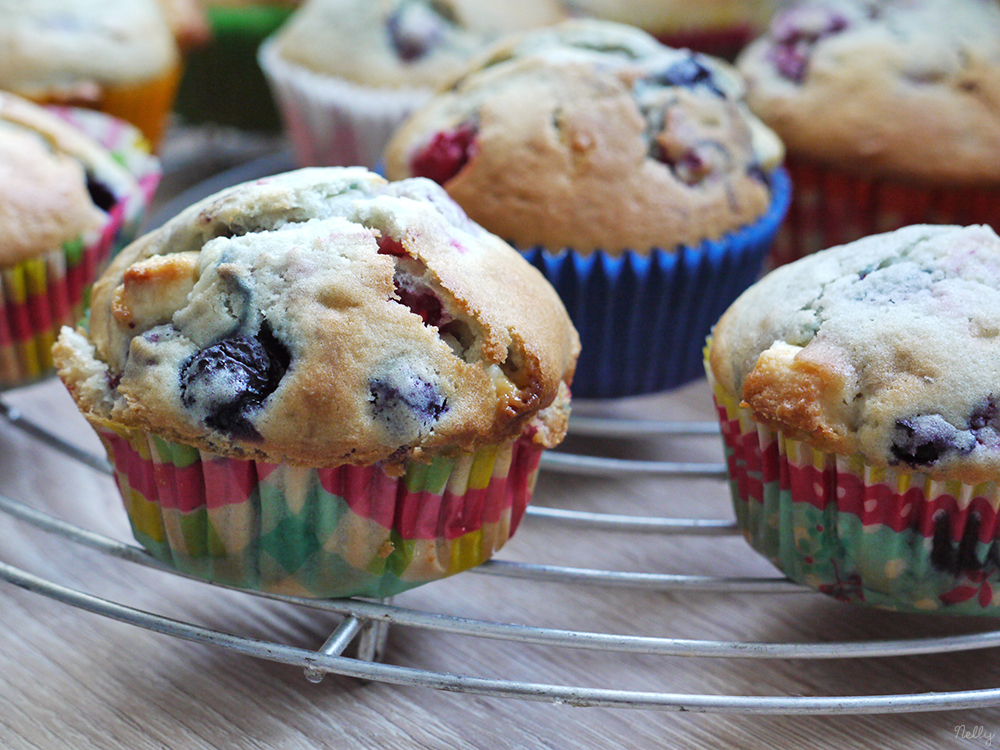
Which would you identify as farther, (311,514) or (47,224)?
(47,224)

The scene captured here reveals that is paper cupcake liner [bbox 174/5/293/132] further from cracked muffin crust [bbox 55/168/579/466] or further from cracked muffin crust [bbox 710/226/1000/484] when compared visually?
cracked muffin crust [bbox 710/226/1000/484]

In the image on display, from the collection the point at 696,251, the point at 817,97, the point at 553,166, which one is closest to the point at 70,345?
the point at 553,166

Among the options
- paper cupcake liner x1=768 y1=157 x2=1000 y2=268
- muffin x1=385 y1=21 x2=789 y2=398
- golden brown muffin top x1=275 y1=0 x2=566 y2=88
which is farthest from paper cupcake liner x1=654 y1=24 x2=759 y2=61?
muffin x1=385 y1=21 x2=789 y2=398

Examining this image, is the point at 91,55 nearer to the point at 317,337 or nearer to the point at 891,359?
the point at 317,337

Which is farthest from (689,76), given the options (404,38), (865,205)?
(404,38)

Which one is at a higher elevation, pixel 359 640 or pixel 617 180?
pixel 617 180

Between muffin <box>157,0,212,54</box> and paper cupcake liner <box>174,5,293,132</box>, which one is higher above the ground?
muffin <box>157,0,212,54</box>
